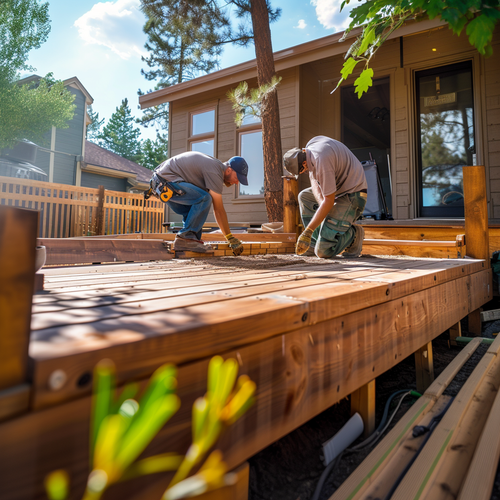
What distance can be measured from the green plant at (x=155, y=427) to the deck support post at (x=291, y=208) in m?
4.08

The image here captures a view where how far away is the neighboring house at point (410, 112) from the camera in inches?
251

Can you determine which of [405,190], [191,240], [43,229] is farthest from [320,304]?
[43,229]

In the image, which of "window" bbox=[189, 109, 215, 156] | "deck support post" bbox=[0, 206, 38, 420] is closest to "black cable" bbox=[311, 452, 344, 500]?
"deck support post" bbox=[0, 206, 38, 420]

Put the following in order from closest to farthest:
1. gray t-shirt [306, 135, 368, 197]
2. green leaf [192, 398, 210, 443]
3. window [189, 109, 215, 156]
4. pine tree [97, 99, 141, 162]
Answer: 1. green leaf [192, 398, 210, 443]
2. gray t-shirt [306, 135, 368, 197]
3. window [189, 109, 215, 156]
4. pine tree [97, 99, 141, 162]

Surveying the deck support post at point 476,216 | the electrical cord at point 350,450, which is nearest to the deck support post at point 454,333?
the deck support post at point 476,216

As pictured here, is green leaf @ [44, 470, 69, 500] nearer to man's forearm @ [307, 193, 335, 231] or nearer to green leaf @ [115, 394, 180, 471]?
green leaf @ [115, 394, 180, 471]

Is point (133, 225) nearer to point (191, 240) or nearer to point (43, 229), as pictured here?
point (43, 229)

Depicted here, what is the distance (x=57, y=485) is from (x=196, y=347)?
1.10ft

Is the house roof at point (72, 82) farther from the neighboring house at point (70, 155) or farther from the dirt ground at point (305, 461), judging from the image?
Result: the dirt ground at point (305, 461)

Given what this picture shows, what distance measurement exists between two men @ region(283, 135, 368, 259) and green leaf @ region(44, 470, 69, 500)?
308cm

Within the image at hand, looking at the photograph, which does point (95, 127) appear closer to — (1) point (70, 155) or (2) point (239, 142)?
(1) point (70, 155)

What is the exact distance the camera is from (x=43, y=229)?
22.6ft

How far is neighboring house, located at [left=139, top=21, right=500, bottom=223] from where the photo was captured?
6.37m

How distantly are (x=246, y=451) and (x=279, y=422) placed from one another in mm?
145
